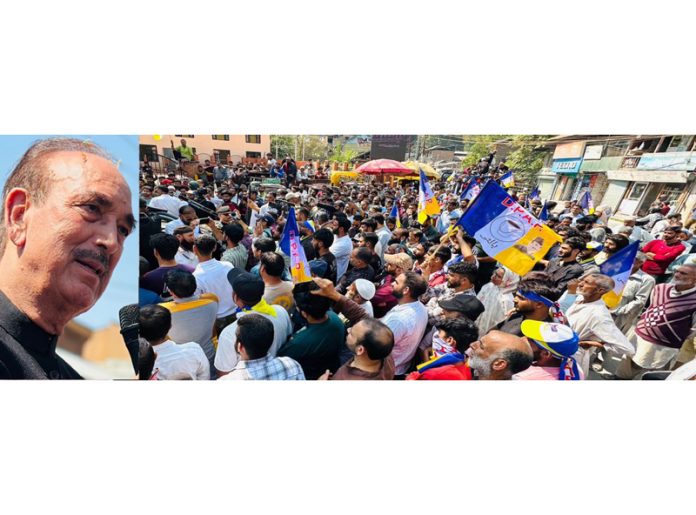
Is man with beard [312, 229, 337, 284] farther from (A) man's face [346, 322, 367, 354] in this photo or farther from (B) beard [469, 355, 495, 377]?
(B) beard [469, 355, 495, 377]

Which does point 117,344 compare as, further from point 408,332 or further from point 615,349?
point 615,349

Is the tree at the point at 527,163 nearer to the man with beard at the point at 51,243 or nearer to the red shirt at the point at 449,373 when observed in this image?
the red shirt at the point at 449,373

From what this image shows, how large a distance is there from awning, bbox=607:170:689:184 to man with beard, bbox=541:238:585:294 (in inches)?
460

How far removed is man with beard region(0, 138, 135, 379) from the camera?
1987 millimetres

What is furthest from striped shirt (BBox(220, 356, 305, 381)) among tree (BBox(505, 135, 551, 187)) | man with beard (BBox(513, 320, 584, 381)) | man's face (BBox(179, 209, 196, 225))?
tree (BBox(505, 135, 551, 187))

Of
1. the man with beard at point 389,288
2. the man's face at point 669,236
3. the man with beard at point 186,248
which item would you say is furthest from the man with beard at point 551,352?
the man's face at point 669,236

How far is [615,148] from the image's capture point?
1644 cm

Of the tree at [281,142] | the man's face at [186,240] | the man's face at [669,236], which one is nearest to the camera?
the man's face at [186,240]

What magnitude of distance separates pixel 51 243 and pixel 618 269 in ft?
15.3

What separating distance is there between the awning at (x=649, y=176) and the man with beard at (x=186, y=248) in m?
15.5

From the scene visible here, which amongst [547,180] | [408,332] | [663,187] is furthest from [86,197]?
[547,180]

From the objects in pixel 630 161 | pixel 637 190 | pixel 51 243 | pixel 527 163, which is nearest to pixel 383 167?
pixel 51 243

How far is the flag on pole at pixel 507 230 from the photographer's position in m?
2.90

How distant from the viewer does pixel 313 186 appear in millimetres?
9492
